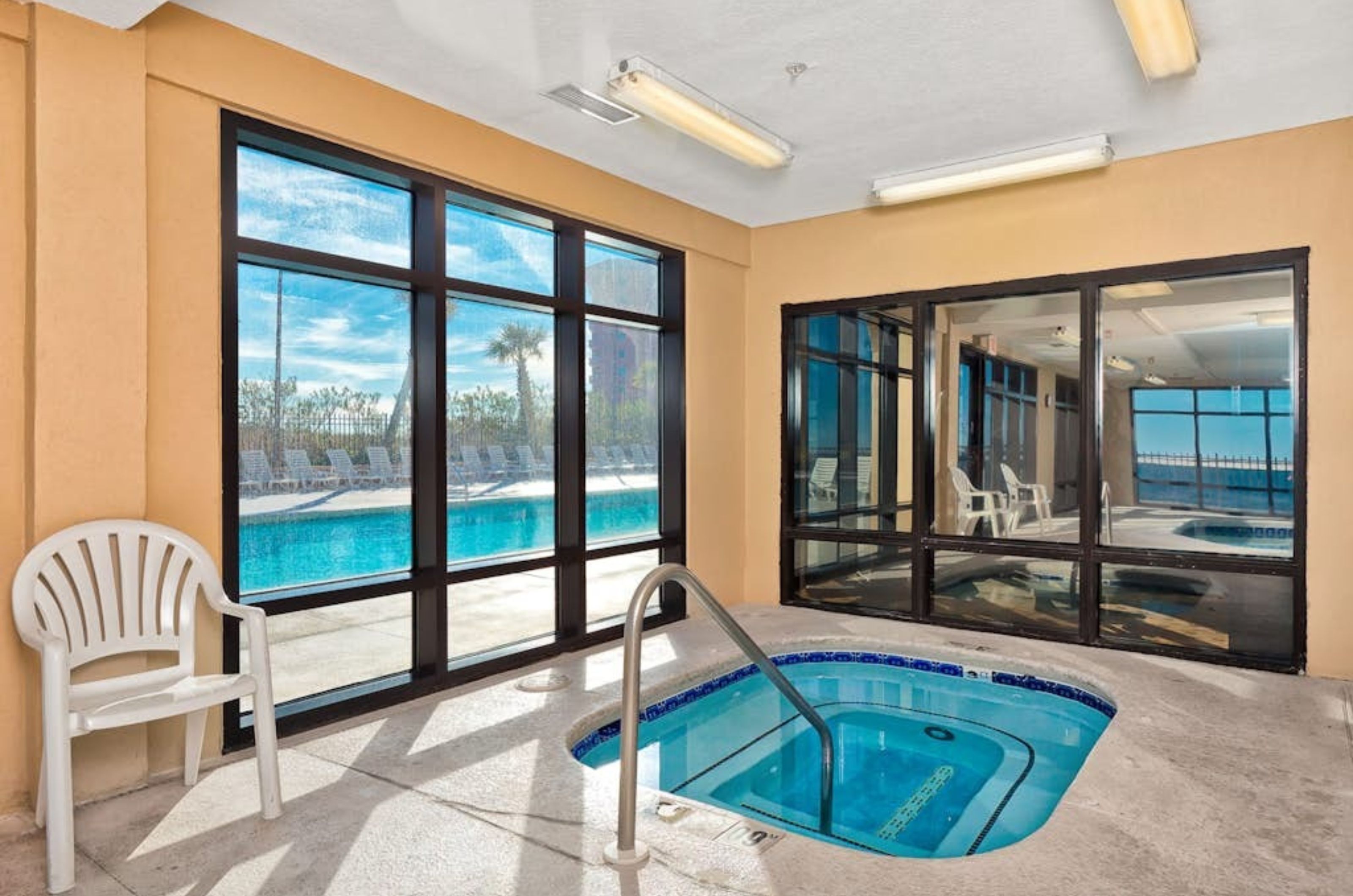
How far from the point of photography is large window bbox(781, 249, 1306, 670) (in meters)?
4.57

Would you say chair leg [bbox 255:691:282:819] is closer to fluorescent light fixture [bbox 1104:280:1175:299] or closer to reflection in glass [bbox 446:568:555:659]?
reflection in glass [bbox 446:568:555:659]

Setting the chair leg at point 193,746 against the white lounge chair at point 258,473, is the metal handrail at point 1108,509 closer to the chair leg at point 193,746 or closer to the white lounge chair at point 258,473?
the white lounge chair at point 258,473

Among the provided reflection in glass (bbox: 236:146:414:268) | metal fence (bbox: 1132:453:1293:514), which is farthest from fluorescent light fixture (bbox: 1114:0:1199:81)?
reflection in glass (bbox: 236:146:414:268)

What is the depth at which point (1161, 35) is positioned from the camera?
A: 3061 mm

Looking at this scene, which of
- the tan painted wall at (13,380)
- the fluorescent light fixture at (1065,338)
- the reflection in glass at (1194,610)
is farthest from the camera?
the fluorescent light fixture at (1065,338)

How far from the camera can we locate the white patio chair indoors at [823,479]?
624 centimetres

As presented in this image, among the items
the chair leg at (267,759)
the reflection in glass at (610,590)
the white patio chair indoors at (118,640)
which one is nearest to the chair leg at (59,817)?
the white patio chair indoors at (118,640)

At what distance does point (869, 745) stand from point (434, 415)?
2.75 metres

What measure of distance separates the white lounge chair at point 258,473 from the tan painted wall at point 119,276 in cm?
28

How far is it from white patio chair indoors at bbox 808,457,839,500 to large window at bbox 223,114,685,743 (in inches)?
55.1

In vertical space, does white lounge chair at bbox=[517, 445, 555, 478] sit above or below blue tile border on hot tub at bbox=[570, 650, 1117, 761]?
above

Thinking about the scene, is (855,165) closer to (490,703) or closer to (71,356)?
(490,703)

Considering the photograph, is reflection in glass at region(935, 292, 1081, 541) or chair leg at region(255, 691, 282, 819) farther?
reflection in glass at region(935, 292, 1081, 541)

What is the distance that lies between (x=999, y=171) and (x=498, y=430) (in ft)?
10.8
